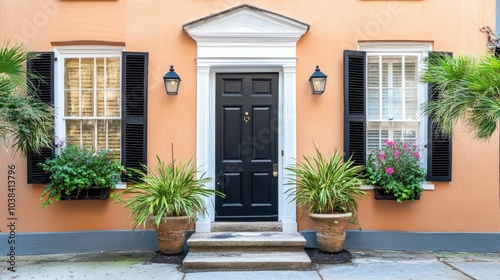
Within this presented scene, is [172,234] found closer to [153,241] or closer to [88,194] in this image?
[153,241]

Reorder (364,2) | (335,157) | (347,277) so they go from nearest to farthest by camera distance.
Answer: (347,277)
(335,157)
(364,2)

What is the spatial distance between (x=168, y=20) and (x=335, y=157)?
3.17 metres

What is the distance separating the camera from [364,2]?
19.5 ft

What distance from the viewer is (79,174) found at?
545cm

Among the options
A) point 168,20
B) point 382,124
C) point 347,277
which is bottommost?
point 347,277

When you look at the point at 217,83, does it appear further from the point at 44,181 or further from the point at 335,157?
the point at 44,181

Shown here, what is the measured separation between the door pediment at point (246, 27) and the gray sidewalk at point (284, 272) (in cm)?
325

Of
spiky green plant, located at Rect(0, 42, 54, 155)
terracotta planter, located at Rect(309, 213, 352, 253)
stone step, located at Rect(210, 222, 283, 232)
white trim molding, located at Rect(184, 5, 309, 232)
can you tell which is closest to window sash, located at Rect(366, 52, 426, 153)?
white trim molding, located at Rect(184, 5, 309, 232)

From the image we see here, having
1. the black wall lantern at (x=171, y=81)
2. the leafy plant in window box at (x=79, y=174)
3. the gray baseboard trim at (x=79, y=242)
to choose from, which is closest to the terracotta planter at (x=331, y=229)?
the gray baseboard trim at (x=79, y=242)

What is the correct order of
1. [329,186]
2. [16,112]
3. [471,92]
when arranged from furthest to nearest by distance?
[329,186], [16,112], [471,92]

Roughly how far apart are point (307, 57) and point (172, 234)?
10.5 feet

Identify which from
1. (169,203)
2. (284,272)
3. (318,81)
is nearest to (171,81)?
(169,203)

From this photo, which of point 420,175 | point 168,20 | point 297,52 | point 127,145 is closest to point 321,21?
point 297,52

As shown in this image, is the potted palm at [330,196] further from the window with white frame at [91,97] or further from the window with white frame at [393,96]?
the window with white frame at [91,97]
